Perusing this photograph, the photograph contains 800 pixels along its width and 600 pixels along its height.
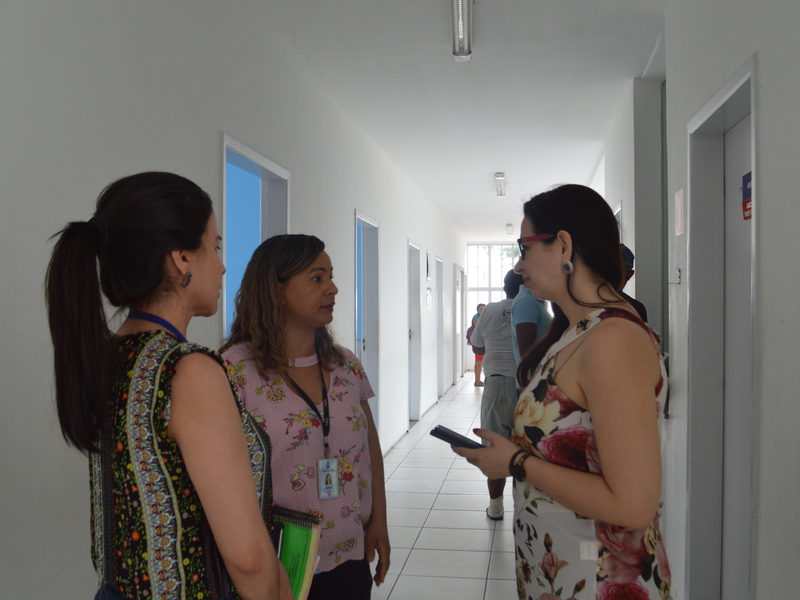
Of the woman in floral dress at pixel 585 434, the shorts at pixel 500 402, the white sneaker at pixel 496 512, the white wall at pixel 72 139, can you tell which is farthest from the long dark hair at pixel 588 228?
the white sneaker at pixel 496 512

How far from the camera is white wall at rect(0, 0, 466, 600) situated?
1739 mm

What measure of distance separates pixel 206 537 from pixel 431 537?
3.43 meters

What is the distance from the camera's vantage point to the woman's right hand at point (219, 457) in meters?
0.92

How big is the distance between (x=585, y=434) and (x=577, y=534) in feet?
0.68

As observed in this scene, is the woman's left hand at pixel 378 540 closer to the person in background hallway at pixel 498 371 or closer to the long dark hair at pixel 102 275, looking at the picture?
the long dark hair at pixel 102 275

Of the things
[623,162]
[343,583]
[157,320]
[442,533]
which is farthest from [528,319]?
[157,320]

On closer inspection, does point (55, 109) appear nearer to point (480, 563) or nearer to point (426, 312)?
point (480, 563)

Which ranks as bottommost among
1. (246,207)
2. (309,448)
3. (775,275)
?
(309,448)

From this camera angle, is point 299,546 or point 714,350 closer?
point 299,546

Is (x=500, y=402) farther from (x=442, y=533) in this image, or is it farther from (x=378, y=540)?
(x=378, y=540)

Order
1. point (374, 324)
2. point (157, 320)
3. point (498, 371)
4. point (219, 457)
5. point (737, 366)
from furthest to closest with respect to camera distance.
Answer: point (374, 324) → point (498, 371) → point (737, 366) → point (157, 320) → point (219, 457)

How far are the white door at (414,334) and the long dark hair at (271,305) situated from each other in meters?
6.44

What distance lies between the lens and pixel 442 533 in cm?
423

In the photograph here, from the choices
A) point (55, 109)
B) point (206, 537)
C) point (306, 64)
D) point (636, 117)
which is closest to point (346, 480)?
point (206, 537)
